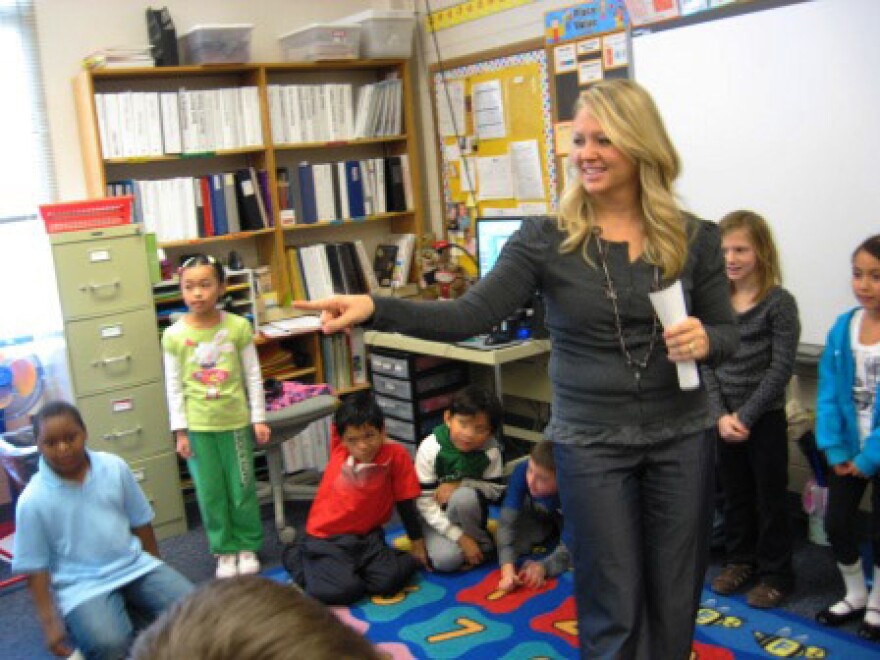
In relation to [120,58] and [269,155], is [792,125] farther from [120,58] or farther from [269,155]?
[120,58]

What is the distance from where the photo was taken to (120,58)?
3947mm

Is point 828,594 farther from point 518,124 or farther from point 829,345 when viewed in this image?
point 518,124

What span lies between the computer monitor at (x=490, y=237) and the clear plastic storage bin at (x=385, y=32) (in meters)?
1.11

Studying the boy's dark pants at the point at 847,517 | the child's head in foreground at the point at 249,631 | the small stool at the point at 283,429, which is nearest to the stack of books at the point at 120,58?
the small stool at the point at 283,429

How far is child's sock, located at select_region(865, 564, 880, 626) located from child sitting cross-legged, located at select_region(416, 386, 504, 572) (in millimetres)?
1255

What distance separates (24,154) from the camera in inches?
157

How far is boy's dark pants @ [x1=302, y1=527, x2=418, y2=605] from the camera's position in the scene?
309cm

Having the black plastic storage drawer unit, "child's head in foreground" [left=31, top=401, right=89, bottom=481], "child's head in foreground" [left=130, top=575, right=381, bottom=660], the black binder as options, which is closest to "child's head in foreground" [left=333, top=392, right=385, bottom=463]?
"child's head in foreground" [left=31, top=401, right=89, bottom=481]

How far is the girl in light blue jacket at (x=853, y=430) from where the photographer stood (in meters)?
2.63

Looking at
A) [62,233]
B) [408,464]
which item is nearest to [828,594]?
[408,464]

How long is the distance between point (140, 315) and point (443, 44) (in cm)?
217

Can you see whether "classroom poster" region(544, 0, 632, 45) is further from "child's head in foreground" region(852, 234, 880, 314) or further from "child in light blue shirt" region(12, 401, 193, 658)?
"child in light blue shirt" region(12, 401, 193, 658)

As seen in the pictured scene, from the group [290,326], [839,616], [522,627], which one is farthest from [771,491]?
[290,326]

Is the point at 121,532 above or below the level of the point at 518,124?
below
